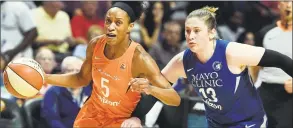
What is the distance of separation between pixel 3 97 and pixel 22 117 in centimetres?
36

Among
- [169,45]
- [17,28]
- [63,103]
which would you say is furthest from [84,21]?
[63,103]

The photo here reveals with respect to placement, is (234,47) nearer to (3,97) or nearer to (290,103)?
(290,103)

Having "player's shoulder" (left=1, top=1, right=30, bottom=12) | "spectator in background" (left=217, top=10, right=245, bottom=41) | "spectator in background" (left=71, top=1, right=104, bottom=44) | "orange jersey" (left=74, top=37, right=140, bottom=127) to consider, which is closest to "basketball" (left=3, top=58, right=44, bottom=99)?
"orange jersey" (left=74, top=37, right=140, bottom=127)

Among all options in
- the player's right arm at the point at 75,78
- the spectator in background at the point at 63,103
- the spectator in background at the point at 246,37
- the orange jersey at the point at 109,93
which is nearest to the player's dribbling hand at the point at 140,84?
the orange jersey at the point at 109,93

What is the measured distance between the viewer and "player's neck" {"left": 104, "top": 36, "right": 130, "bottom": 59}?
5.31 m

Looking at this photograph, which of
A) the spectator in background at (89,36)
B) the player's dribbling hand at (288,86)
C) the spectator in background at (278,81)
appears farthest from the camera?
the spectator in background at (89,36)

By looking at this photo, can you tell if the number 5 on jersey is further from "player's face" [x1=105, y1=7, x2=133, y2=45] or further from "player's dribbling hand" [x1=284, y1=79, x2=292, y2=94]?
"player's dribbling hand" [x1=284, y1=79, x2=292, y2=94]

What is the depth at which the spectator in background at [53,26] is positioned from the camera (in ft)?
29.0

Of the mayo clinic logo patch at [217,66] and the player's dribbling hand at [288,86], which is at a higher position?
the mayo clinic logo patch at [217,66]

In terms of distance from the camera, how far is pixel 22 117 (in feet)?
23.3

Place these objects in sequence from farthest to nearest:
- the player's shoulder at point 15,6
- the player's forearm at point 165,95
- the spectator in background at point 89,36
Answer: the player's shoulder at point 15,6, the spectator in background at point 89,36, the player's forearm at point 165,95

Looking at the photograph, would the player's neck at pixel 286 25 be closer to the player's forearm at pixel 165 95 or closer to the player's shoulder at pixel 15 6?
the player's forearm at pixel 165 95

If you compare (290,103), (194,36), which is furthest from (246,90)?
(290,103)

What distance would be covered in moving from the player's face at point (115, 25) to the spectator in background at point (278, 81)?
1.84m
